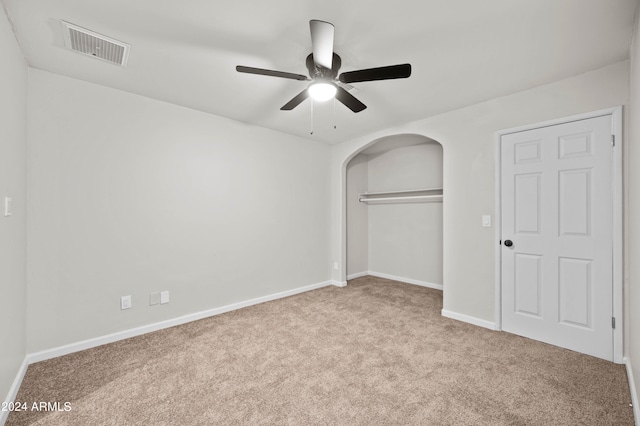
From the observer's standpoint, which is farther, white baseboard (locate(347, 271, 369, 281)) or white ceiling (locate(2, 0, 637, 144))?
white baseboard (locate(347, 271, 369, 281))

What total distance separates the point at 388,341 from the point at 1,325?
2.79 metres

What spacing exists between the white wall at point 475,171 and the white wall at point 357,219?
1784mm

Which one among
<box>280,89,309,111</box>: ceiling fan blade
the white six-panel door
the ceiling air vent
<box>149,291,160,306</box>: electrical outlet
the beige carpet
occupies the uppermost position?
the ceiling air vent

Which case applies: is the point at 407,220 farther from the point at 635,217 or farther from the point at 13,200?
the point at 13,200

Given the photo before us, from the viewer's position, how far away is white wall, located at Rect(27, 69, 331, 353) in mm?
2357

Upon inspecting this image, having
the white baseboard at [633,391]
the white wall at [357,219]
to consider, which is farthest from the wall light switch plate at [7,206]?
the white wall at [357,219]

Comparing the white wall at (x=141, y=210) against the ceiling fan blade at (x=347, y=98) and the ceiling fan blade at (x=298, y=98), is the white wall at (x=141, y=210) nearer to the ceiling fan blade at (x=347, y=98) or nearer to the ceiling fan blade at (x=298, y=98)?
the ceiling fan blade at (x=298, y=98)

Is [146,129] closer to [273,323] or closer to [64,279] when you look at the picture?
[64,279]

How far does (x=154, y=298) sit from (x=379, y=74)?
300cm

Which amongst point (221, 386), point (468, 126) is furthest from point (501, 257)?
point (221, 386)

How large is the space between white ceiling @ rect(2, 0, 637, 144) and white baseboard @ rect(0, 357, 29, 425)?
7.78 ft

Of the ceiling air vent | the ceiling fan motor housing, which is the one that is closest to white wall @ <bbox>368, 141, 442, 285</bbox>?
the ceiling fan motor housing

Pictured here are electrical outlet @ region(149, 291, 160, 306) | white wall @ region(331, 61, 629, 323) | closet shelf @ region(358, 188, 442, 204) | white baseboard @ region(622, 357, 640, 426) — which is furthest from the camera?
closet shelf @ region(358, 188, 442, 204)

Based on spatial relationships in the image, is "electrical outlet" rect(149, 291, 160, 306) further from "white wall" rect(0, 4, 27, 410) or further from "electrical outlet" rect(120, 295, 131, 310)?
"white wall" rect(0, 4, 27, 410)
